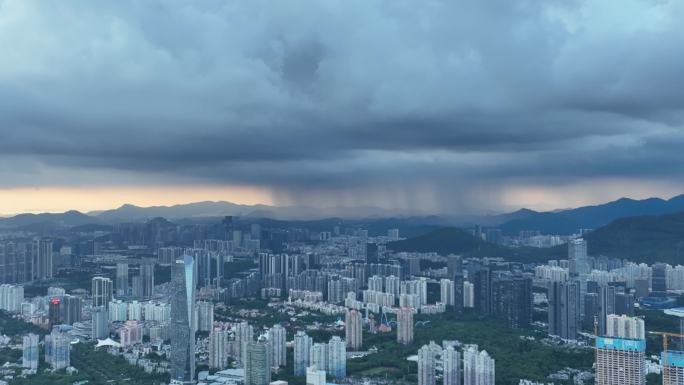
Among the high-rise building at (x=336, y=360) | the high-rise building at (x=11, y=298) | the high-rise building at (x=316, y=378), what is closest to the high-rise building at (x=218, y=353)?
the high-rise building at (x=336, y=360)

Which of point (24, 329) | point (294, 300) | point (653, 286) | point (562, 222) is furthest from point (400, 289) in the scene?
point (562, 222)

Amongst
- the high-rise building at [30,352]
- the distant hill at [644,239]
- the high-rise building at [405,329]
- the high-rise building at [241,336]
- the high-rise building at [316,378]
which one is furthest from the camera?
the distant hill at [644,239]

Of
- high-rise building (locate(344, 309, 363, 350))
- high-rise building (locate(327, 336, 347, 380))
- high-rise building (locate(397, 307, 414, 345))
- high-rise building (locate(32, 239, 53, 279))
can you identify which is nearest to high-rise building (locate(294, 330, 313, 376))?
high-rise building (locate(327, 336, 347, 380))

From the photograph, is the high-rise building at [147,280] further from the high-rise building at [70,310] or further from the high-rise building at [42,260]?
the high-rise building at [70,310]

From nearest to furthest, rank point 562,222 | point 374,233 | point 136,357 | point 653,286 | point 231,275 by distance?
point 136,357, point 653,286, point 231,275, point 374,233, point 562,222

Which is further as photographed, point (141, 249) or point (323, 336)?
point (141, 249)

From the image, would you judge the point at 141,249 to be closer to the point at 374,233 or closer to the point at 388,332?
the point at 388,332
